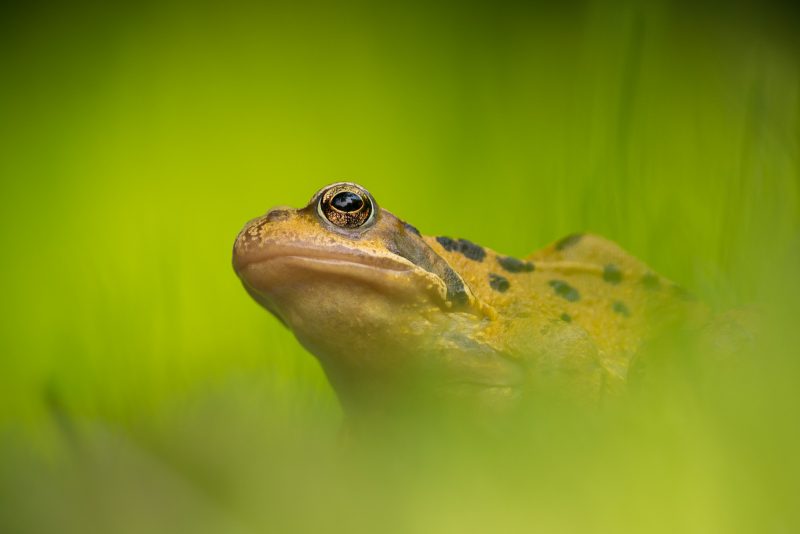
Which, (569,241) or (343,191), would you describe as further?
(569,241)

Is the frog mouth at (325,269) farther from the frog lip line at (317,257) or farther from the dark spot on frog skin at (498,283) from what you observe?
the dark spot on frog skin at (498,283)

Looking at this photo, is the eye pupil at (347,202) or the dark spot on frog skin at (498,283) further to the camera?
the dark spot on frog skin at (498,283)

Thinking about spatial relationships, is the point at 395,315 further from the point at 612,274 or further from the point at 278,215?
the point at 612,274

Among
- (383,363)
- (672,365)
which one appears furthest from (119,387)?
(672,365)

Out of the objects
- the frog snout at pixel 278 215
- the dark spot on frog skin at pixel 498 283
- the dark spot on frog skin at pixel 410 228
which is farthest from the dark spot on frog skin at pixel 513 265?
the frog snout at pixel 278 215

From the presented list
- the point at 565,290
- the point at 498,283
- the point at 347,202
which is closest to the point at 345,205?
the point at 347,202

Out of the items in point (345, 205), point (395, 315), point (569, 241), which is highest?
point (569, 241)
